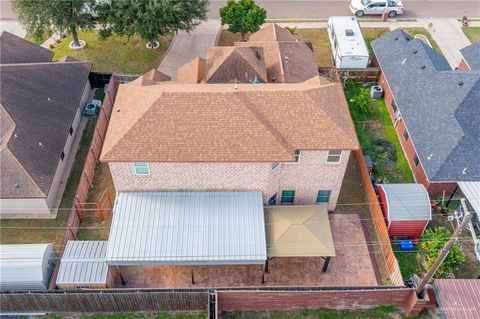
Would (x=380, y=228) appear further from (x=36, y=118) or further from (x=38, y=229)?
(x=36, y=118)

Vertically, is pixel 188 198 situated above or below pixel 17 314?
above

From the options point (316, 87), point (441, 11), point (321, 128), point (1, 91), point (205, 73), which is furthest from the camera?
point (441, 11)

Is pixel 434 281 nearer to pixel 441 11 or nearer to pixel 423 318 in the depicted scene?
pixel 423 318

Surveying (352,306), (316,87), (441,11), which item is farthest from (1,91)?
(441,11)

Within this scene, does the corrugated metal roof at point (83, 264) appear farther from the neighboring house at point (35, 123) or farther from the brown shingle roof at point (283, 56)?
the brown shingle roof at point (283, 56)

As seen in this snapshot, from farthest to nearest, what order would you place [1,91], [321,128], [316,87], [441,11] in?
[441,11] < [1,91] < [316,87] < [321,128]

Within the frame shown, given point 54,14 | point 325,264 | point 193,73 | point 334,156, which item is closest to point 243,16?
point 193,73

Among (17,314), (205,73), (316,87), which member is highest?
(316,87)

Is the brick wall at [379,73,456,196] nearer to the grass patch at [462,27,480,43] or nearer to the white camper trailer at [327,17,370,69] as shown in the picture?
the white camper trailer at [327,17,370,69]
